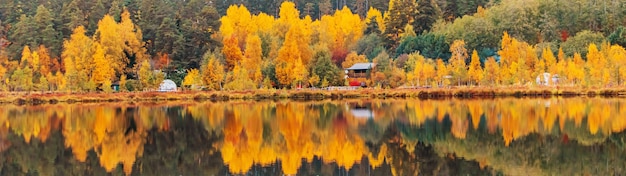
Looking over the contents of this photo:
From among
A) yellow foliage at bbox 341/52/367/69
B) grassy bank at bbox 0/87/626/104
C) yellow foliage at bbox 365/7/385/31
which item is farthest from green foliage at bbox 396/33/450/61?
grassy bank at bbox 0/87/626/104

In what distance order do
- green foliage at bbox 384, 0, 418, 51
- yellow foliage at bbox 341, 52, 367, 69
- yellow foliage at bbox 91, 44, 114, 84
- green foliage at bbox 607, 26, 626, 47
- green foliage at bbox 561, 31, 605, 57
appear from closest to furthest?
yellow foliage at bbox 91, 44, 114, 84 → green foliage at bbox 607, 26, 626, 47 → green foliage at bbox 561, 31, 605, 57 → yellow foliage at bbox 341, 52, 367, 69 → green foliage at bbox 384, 0, 418, 51

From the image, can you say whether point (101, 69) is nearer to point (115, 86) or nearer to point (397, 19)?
point (115, 86)

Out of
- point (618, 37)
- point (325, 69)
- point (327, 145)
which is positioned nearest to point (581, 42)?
point (618, 37)

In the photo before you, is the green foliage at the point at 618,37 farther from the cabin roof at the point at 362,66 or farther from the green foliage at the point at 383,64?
the cabin roof at the point at 362,66

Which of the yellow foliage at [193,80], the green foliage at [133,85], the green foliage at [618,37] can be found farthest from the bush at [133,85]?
the green foliage at [618,37]

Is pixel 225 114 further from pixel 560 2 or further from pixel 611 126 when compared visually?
pixel 560 2

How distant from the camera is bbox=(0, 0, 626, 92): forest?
196ft

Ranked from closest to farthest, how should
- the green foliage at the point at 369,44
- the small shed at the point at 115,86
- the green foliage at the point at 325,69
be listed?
the green foliage at the point at 325,69 < the small shed at the point at 115,86 < the green foliage at the point at 369,44

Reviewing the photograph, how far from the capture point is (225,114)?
34562mm

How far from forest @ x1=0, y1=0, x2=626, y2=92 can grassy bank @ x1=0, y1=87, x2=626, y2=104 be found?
346cm

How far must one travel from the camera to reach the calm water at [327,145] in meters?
16.3

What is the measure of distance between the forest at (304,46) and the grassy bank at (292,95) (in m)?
3.46

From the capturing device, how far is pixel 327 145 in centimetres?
2053

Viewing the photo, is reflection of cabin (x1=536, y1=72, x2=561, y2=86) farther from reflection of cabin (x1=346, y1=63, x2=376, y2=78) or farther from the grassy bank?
reflection of cabin (x1=346, y1=63, x2=376, y2=78)
